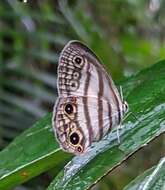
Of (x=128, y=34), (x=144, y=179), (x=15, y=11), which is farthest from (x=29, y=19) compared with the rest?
(x=144, y=179)

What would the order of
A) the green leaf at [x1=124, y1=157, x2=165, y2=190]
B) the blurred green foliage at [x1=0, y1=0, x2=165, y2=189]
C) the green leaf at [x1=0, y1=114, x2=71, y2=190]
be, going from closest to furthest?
the green leaf at [x1=124, y1=157, x2=165, y2=190] < the green leaf at [x1=0, y1=114, x2=71, y2=190] < the blurred green foliage at [x1=0, y1=0, x2=165, y2=189]

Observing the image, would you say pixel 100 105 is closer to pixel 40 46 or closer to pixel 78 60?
pixel 78 60

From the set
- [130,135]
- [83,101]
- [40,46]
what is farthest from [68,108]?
[40,46]

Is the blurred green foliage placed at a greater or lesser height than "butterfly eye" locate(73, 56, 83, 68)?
lesser

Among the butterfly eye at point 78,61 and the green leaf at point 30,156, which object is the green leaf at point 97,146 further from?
the butterfly eye at point 78,61

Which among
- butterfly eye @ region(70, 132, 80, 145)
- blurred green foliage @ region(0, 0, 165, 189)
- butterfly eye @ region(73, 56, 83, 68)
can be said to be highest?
butterfly eye @ region(73, 56, 83, 68)

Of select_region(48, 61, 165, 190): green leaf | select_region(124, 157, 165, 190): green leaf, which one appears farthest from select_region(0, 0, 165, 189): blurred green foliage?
select_region(124, 157, 165, 190): green leaf

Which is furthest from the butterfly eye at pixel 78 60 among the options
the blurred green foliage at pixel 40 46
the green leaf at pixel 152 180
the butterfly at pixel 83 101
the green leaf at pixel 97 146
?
the blurred green foliage at pixel 40 46

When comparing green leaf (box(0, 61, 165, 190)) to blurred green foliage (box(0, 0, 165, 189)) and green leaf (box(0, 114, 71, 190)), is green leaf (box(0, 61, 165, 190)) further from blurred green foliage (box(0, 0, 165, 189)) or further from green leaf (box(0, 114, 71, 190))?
blurred green foliage (box(0, 0, 165, 189))
